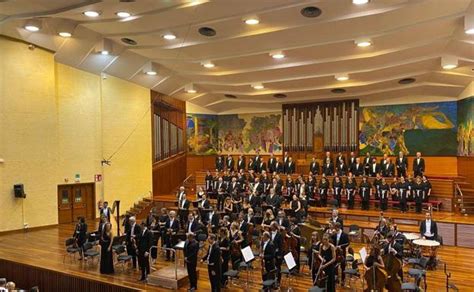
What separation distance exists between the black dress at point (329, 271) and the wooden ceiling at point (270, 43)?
6029 millimetres

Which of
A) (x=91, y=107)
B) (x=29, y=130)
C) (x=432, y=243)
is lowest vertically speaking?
(x=432, y=243)

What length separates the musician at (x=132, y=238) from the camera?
11.0 metres

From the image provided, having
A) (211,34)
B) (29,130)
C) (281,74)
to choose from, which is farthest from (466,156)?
(29,130)

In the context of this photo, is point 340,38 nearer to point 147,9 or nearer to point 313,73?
→ point 313,73

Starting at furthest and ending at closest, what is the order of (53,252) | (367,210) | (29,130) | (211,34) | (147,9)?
(367,210) < (29,130) < (211,34) < (53,252) < (147,9)

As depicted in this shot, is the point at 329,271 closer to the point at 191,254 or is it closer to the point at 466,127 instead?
the point at 191,254

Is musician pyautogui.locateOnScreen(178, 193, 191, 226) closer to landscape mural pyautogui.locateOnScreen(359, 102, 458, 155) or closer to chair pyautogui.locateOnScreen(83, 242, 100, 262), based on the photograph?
chair pyautogui.locateOnScreen(83, 242, 100, 262)

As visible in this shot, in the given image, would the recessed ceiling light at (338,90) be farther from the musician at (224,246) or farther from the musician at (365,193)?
the musician at (224,246)

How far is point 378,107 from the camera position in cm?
2058

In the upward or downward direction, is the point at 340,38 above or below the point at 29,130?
above

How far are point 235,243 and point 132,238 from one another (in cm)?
297

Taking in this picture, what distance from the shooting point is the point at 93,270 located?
10.9 metres

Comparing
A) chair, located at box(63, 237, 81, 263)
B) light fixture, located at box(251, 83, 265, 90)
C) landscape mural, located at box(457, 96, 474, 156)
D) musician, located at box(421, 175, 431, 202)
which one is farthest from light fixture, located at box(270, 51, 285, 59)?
chair, located at box(63, 237, 81, 263)

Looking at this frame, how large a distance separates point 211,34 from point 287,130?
1038 cm
